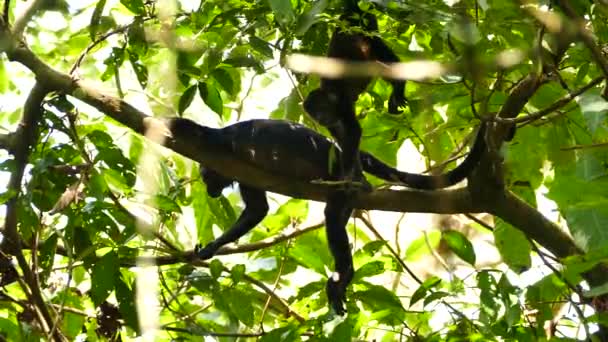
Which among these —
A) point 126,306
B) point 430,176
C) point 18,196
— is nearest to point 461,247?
A: point 430,176

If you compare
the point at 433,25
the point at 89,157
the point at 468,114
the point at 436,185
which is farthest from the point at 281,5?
the point at 436,185

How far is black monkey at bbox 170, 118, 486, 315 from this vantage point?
14.9 feet

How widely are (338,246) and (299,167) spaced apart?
495 millimetres

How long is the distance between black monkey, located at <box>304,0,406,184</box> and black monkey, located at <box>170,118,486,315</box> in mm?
126

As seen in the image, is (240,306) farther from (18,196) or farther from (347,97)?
(347,97)

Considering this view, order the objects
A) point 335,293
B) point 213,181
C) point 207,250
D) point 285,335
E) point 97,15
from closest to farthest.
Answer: point 285,335, point 97,15, point 335,293, point 213,181, point 207,250

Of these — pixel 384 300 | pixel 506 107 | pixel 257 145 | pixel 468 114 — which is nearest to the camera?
Answer: pixel 506 107

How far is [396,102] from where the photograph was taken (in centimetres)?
484

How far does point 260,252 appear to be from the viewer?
484cm

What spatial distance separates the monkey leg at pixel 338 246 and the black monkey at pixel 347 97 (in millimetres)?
215

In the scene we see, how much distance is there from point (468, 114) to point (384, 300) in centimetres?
109

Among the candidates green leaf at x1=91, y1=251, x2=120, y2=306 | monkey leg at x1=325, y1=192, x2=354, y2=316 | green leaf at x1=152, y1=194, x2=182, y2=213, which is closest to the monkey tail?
monkey leg at x1=325, y1=192, x2=354, y2=316

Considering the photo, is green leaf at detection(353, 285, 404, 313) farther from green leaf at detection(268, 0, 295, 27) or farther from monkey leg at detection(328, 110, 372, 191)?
green leaf at detection(268, 0, 295, 27)

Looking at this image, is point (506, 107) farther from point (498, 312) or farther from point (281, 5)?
point (281, 5)
